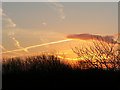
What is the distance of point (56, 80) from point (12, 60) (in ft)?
49.9

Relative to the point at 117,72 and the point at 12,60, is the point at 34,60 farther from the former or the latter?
the point at 117,72

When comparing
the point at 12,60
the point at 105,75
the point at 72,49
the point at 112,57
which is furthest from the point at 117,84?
the point at 12,60

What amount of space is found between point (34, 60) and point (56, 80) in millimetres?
12783

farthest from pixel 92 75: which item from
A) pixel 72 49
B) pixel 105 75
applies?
pixel 72 49

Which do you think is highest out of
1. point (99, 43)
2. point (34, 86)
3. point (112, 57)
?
point (99, 43)

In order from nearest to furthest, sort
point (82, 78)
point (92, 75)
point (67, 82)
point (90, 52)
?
point (67, 82)
point (82, 78)
point (92, 75)
point (90, 52)

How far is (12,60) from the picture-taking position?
2839cm

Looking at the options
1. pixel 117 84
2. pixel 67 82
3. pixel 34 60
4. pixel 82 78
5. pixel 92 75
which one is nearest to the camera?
pixel 117 84

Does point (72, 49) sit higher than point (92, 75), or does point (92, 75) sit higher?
point (72, 49)

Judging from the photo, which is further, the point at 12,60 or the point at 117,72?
the point at 12,60

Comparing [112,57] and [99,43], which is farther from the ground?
[99,43]

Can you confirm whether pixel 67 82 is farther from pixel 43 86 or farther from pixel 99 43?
pixel 99 43

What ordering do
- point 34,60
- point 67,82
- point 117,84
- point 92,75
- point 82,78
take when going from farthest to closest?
point 34,60 → point 92,75 → point 82,78 → point 67,82 → point 117,84

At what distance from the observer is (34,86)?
1445 centimetres
